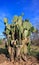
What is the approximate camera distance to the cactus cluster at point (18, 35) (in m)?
11.6

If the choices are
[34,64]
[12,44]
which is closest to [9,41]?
[12,44]

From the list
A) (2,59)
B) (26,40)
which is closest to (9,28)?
(26,40)

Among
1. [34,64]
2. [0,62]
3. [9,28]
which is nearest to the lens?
[34,64]

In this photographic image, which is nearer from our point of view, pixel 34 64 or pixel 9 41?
pixel 34 64

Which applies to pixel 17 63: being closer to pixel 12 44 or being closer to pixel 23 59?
pixel 23 59

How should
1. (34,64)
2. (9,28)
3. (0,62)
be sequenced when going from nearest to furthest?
(34,64)
(0,62)
(9,28)

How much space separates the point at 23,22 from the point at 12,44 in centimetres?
180

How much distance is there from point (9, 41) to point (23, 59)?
5.29 feet

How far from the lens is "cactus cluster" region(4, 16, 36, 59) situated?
11.6m

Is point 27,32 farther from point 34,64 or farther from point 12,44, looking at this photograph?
point 34,64

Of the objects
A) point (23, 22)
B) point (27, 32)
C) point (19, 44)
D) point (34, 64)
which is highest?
point (23, 22)

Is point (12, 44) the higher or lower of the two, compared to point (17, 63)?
higher

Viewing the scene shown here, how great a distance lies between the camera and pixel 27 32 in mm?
11766

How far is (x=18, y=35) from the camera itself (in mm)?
11883
